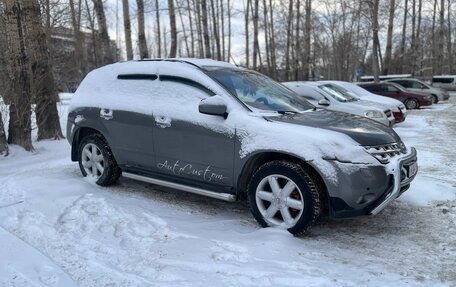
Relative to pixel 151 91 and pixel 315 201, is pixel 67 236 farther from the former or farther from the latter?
pixel 315 201

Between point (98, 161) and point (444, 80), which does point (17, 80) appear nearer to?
point (98, 161)

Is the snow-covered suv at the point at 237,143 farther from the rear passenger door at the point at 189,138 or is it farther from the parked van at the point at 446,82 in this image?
the parked van at the point at 446,82

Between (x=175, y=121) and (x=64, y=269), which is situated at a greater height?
(x=175, y=121)

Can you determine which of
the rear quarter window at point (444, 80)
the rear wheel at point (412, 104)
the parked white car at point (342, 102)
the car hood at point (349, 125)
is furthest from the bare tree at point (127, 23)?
the rear quarter window at point (444, 80)

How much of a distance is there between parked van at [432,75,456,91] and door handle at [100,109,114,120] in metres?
35.6

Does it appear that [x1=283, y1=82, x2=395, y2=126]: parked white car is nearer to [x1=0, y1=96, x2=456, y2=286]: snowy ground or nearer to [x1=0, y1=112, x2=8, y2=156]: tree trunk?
[x1=0, y1=96, x2=456, y2=286]: snowy ground

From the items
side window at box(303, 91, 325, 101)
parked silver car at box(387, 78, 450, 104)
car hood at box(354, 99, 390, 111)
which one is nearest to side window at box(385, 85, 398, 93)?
parked silver car at box(387, 78, 450, 104)

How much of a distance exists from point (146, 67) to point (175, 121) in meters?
1.04

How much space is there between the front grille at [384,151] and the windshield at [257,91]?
1122 mm

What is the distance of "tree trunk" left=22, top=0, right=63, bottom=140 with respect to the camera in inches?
334

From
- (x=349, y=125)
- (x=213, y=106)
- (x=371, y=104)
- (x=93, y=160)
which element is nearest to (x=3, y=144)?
(x=93, y=160)

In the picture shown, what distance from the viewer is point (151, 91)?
5406 millimetres

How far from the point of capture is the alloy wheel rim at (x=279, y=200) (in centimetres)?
426

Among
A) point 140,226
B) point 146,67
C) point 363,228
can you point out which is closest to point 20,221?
point 140,226
